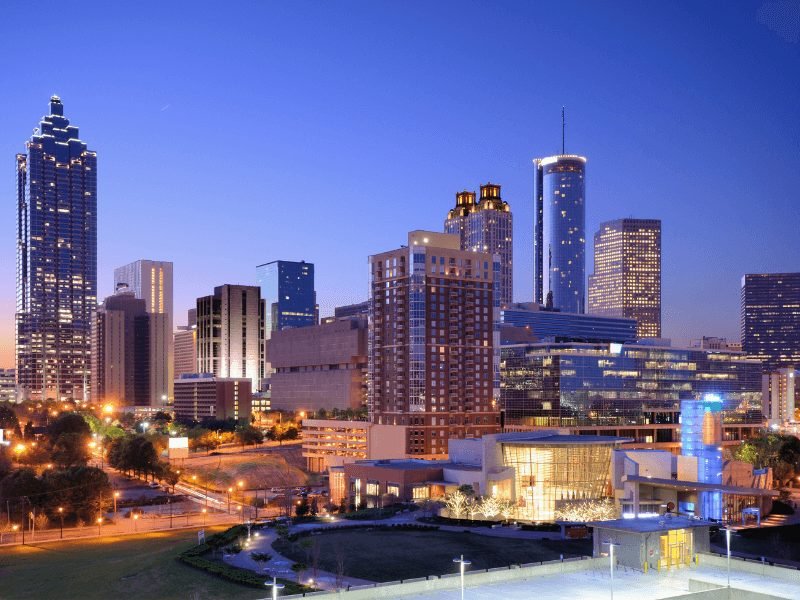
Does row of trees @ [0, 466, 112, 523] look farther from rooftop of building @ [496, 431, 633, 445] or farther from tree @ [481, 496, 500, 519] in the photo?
rooftop of building @ [496, 431, 633, 445]

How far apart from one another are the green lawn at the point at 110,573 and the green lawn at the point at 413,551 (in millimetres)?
10997

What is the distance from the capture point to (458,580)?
178 ft

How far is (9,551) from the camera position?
11319 cm

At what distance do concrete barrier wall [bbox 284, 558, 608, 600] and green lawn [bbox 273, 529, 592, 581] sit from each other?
26.8 meters

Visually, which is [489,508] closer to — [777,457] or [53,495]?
[53,495]

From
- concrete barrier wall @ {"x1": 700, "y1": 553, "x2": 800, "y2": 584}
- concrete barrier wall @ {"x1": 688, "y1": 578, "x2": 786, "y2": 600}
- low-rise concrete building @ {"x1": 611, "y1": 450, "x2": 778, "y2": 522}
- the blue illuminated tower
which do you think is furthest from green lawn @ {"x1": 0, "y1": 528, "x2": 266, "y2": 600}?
the blue illuminated tower

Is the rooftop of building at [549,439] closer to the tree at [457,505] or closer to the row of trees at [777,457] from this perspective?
the tree at [457,505]

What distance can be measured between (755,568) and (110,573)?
65320mm

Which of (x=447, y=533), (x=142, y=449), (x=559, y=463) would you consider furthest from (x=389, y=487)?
(x=142, y=449)

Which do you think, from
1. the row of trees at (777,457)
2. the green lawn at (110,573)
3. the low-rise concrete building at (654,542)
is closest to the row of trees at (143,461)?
the green lawn at (110,573)

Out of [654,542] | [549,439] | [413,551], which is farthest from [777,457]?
[654,542]

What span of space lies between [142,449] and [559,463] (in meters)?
100

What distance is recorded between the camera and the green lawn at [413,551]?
285ft

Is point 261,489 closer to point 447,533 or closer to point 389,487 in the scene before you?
point 389,487
